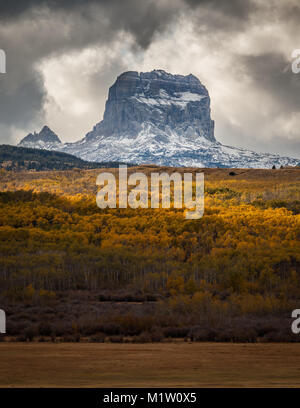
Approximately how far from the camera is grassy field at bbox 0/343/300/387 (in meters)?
11.2

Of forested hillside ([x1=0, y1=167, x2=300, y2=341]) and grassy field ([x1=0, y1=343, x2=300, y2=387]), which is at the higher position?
forested hillside ([x1=0, y1=167, x2=300, y2=341])

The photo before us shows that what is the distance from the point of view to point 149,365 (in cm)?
1285

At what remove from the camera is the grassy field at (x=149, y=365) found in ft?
36.6

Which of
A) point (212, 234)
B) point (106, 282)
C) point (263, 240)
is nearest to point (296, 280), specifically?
point (263, 240)
